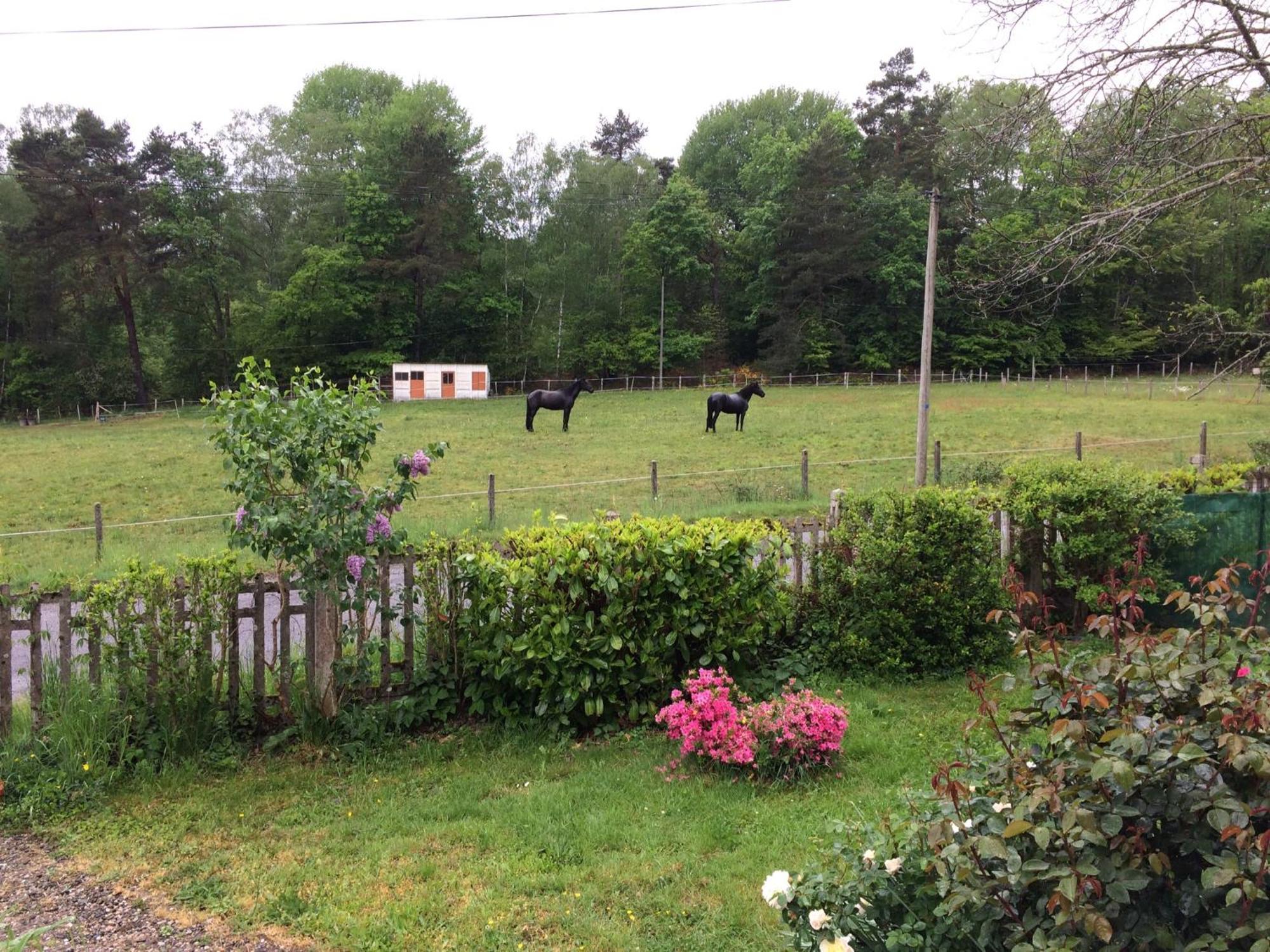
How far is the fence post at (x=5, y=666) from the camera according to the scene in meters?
5.16

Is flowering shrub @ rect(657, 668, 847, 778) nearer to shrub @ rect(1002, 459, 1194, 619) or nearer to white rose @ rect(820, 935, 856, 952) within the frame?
white rose @ rect(820, 935, 856, 952)

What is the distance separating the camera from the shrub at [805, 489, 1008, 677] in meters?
6.91

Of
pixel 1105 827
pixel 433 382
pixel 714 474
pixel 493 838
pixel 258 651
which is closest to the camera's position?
pixel 1105 827

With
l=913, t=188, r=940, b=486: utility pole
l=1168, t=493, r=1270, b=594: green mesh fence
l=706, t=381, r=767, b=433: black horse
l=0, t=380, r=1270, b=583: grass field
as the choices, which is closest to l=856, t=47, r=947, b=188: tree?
l=0, t=380, r=1270, b=583: grass field

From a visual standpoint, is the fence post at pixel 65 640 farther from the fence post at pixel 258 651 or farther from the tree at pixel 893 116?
the tree at pixel 893 116

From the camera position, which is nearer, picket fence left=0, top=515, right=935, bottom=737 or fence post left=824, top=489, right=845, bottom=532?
picket fence left=0, top=515, right=935, bottom=737

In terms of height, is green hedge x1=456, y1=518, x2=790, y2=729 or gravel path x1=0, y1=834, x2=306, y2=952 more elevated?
green hedge x1=456, y1=518, x2=790, y2=729

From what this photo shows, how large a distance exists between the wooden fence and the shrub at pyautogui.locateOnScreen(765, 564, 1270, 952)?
3.91m

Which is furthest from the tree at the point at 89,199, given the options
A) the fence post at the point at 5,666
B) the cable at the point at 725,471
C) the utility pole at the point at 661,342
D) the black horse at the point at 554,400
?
the fence post at the point at 5,666

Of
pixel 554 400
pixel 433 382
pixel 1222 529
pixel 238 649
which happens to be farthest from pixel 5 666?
pixel 433 382

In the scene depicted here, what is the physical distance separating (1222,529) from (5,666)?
945 centimetres

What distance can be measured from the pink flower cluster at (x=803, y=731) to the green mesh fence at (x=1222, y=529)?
4677 millimetres

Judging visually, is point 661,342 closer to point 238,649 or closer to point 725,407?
point 725,407

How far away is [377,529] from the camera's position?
5.61m
